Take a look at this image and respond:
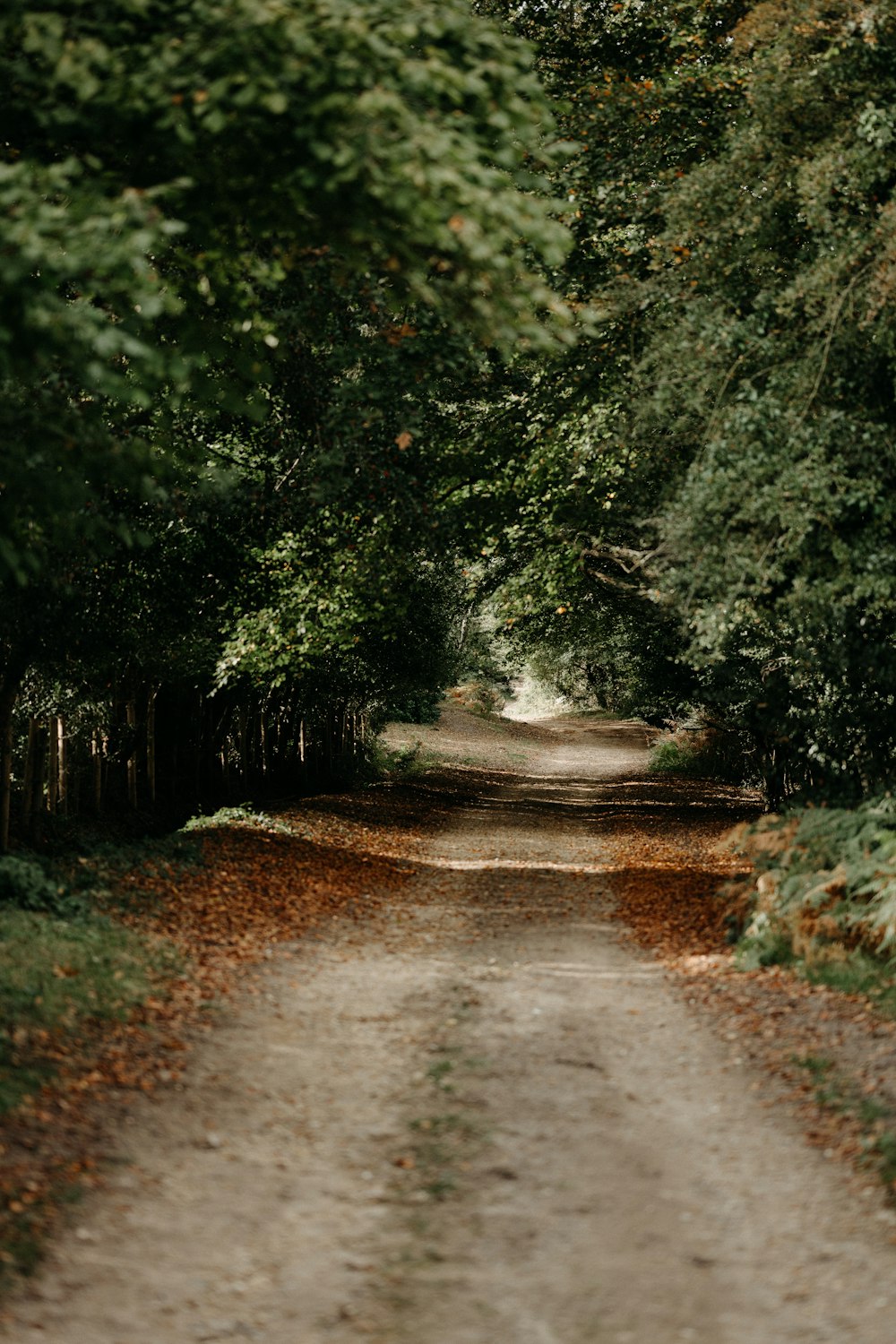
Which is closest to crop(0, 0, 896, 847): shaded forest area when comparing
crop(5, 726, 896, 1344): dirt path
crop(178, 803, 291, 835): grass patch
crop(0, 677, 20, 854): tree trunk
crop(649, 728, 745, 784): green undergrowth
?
crop(0, 677, 20, 854): tree trunk

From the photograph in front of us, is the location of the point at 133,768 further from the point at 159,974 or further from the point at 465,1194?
the point at 465,1194

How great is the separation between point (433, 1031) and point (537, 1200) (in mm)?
2503

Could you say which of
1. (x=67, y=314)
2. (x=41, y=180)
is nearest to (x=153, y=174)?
(x=41, y=180)

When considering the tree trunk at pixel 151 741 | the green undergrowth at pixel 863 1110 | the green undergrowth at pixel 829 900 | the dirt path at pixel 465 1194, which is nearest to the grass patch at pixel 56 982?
the dirt path at pixel 465 1194

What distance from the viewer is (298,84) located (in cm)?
526

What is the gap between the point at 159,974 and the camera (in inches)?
318

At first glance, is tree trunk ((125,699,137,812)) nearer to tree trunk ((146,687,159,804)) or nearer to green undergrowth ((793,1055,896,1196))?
tree trunk ((146,687,159,804))

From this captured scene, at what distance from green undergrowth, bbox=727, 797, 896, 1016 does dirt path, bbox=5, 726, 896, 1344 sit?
121cm

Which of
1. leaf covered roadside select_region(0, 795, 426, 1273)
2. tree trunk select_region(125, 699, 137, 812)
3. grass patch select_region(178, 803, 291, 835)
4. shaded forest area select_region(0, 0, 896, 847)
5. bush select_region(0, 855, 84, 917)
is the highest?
shaded forest area select_region(0, 0, 896, 847)

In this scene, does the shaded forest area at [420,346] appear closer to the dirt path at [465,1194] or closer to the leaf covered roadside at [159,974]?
the leaf covered roadside at [159,974]

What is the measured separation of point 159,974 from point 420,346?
640cm

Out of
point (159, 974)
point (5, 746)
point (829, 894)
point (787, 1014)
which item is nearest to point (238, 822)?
point (5, 746)

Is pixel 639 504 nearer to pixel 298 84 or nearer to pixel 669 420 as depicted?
pixel 669 420

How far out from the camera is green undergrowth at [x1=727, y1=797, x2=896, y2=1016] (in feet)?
27.8
